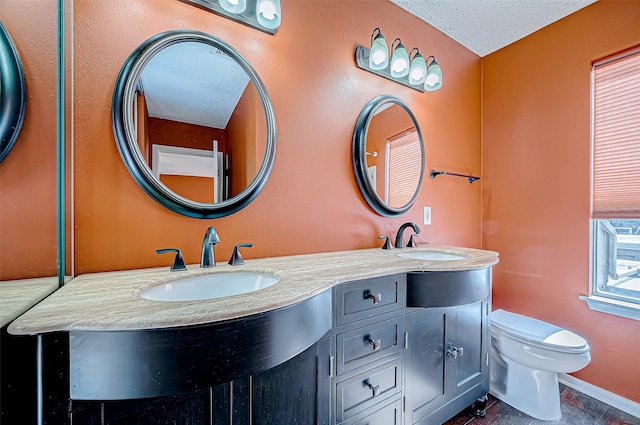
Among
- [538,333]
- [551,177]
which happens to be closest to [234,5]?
[551,177]

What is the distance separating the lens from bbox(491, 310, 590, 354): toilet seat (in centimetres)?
130

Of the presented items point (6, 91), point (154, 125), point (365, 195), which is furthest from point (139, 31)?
point (365, 195)

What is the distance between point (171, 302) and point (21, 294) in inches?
15.3

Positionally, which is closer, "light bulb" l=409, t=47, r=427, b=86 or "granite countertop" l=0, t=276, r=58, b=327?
"granite countertop" l=0, t=276, r=58, b=327

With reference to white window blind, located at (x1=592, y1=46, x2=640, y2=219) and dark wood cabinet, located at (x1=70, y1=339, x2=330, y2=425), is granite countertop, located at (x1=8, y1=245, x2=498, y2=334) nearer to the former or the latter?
dark wood cabinet, located at (x1=70, y1=339, x2=330, y2=425)

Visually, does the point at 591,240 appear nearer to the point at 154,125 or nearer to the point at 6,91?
the point at 154,125

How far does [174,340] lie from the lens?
0.54 m

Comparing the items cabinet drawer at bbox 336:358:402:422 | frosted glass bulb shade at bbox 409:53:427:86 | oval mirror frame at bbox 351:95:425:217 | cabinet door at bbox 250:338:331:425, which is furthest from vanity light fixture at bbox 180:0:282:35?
cabinet drawer at bbox 336:358:402:422

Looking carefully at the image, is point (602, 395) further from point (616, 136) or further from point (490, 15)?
point (490, 15)

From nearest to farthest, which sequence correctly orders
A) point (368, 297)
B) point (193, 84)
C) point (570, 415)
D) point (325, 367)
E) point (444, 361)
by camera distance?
point (325, 367), point (368, 297), point (193, 84), point (444, 361), point (570, 415)

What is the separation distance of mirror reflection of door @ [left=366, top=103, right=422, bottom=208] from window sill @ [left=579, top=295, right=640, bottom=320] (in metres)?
1.23

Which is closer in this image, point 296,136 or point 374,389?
point 374,389

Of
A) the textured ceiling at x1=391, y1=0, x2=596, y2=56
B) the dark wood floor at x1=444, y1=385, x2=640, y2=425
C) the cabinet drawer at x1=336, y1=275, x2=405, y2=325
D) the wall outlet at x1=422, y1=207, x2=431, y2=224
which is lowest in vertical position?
the dark wood floor at x1=444, y1=385, x2=640, y2=425

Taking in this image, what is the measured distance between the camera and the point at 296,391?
31.1 inches
